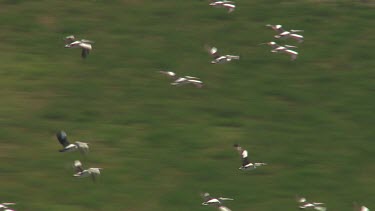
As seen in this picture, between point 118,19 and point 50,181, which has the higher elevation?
point 118,19

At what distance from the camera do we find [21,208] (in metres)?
18.7

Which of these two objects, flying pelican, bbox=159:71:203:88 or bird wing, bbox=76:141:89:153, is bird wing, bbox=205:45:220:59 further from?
bird wing, bbox=76:141:89:153

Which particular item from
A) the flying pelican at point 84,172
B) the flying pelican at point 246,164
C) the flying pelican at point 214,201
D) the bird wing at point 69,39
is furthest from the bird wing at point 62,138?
the bird wing at point 69,39

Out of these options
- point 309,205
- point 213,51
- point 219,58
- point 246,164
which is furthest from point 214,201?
point 213,51

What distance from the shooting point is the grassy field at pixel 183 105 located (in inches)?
772

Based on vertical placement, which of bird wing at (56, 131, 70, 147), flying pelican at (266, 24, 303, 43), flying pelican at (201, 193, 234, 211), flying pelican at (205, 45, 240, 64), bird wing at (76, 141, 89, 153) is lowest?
flying pelican at (201, 193, 234, 211)

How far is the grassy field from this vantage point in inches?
772

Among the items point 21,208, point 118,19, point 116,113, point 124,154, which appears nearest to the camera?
point 21,208

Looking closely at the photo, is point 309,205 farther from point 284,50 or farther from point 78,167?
point 284,50

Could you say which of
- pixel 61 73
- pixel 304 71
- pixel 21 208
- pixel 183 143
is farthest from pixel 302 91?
pixel 21 208

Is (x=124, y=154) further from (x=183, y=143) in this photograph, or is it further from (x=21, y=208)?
(x=21, y=208)

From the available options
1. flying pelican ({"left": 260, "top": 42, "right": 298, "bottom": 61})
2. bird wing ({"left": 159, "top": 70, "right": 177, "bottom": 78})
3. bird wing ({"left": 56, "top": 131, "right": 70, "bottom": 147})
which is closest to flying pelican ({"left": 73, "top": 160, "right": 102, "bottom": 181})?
bird wing ({"left": 56, "top": 131, "right": 70, "bottom": 147})

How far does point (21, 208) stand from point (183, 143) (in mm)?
3784

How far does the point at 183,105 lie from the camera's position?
22.4 metres
